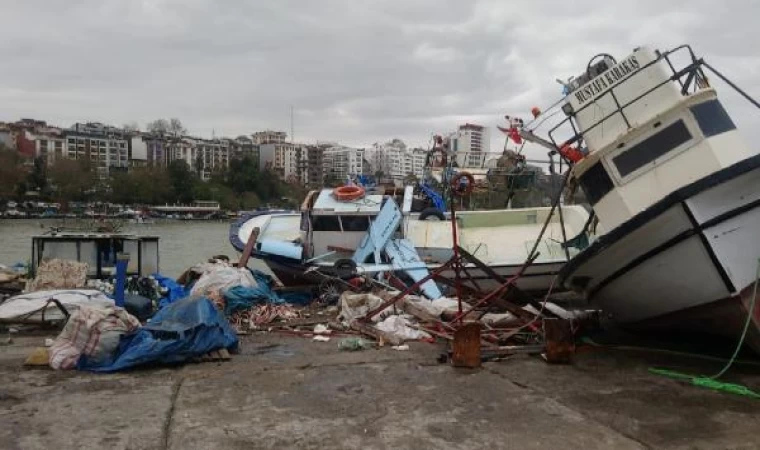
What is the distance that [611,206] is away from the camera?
759 cm

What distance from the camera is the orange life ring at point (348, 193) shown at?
565 inches

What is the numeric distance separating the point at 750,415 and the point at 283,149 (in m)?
167

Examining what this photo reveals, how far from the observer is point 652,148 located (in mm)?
7461

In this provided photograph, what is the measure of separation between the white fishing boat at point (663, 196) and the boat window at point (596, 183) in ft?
0.04

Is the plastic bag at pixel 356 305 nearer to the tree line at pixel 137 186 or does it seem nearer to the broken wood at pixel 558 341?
the broken wood at pixel 558 341

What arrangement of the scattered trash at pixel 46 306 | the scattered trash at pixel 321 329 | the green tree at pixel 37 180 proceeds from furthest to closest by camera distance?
1. the green tree at pixel 37 180
2. the scattered trash at pixel 321 329
3. the scattered trash at pixel 46 306

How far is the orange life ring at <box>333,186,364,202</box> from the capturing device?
1434cm

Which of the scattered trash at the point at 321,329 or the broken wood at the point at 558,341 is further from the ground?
the broken wood at the point at 558,341

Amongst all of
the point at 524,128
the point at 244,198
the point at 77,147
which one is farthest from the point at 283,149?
the point at 524,128

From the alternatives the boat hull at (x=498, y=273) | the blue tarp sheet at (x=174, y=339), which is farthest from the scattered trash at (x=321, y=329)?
the boat hull at (x=498, y=273)

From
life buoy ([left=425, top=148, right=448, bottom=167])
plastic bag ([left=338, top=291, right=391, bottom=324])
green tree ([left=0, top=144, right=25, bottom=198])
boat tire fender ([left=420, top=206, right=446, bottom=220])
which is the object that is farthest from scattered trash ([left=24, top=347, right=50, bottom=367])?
Answer: green tree ([left=0, top=144, right=25, bottom=198])

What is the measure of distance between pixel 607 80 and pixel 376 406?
4.89 meters

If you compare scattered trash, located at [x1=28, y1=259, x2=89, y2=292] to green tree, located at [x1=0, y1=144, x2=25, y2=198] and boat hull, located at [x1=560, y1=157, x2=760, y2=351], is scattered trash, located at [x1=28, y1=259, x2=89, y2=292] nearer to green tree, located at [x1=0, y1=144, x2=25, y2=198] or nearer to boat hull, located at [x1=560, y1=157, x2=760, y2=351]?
boat hull, located at [x1=560, y1=157, x2=760, y2=351]

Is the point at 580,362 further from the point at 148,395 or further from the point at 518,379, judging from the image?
the point at 148,395
